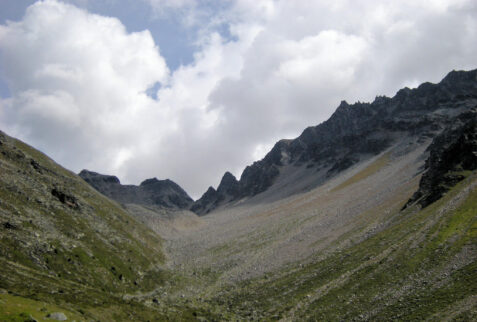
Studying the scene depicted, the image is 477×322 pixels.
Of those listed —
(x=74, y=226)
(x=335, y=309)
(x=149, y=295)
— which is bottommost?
(x=335, y=309)

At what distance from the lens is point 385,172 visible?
526 feet

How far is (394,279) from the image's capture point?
46656mm

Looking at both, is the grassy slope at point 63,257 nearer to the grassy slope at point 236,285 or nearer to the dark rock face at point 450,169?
the grassy slope at point 236,285

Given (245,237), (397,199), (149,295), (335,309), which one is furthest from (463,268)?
(245,237)

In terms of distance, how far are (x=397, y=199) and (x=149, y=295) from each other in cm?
6482

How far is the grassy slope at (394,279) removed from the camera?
39.1 metres

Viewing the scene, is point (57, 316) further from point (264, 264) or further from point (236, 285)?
point (264, 264)

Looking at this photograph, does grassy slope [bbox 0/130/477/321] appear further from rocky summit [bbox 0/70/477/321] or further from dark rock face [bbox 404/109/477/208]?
dark rock face [bbox 404/109/477/208]

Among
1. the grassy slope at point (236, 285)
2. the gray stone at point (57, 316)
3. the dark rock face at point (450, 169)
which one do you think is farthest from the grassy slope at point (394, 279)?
the gray stone at point (57, 316)

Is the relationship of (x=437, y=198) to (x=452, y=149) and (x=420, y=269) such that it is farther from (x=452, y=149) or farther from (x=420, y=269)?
(x=420, y=269)

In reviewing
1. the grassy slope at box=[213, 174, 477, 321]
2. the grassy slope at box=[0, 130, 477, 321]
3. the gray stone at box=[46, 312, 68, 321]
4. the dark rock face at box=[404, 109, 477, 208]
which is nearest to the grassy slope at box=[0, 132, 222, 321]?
the grassy slope at box=[0, 130, 477, 321]

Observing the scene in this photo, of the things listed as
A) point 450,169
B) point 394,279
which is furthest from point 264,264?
point 450,169

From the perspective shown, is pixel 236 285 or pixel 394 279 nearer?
pixel 394 279

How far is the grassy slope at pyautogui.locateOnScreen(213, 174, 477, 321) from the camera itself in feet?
128
